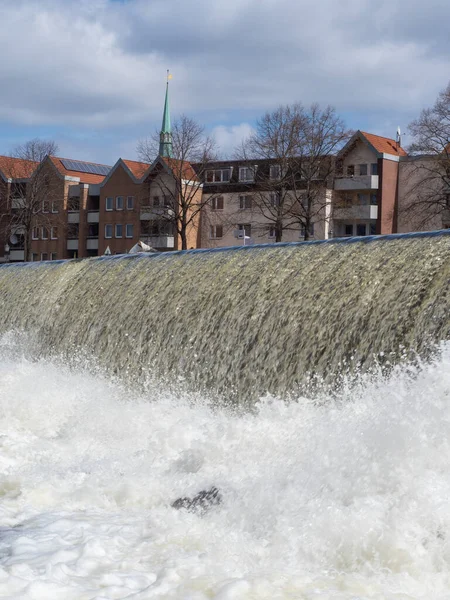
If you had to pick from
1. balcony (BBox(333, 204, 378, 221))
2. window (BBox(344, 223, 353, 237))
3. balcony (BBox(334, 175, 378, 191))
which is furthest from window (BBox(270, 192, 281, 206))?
window (BBox(344, 223, 353, 237))

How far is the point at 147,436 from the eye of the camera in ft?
34.1

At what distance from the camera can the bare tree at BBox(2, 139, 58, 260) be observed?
193 ft

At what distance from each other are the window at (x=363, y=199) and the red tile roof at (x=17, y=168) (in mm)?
23354

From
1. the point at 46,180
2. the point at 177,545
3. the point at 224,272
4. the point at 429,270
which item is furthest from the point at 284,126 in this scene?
the point at 177,545

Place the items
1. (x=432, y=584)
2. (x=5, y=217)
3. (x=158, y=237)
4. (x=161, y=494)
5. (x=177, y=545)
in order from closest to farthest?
(x=432, y=584)
(x=177, y=545)
(x=161, y=494)
(x=158, y=237)
(x=5, y=217)

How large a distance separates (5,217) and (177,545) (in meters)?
64.4

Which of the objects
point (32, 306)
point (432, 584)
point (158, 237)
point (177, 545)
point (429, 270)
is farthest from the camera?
point (158, 237)

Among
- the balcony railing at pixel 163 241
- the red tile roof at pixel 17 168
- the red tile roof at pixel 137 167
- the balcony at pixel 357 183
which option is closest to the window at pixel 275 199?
the balcony at pixel 357 183

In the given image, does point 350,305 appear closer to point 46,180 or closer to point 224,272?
point 224,272

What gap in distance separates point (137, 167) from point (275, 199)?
14528mm

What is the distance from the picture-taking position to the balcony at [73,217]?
6850 centimetres

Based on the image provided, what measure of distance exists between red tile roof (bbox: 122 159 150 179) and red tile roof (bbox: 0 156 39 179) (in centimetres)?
680

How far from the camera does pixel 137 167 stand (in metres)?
66.7

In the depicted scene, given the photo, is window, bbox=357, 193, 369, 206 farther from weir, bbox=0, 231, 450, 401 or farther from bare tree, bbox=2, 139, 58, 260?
weir, bbox=0, 231, 450, 401
